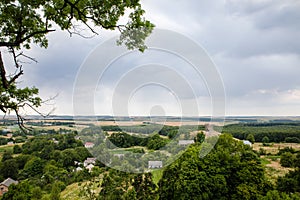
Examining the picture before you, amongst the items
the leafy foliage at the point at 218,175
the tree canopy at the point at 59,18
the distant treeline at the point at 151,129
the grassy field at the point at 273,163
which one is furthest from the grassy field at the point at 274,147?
the tree canopy at the point at 59,18

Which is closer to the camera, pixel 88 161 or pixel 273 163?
pixel 88 161

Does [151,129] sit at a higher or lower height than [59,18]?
lower

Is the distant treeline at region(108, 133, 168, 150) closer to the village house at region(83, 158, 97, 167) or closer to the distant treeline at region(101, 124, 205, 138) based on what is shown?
the distant treeline at region(101, 124, 205, 138)

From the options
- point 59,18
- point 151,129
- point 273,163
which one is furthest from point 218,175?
point 273,163

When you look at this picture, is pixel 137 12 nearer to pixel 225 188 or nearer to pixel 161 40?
pixel 161 40

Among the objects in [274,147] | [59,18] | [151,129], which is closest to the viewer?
[59,18]

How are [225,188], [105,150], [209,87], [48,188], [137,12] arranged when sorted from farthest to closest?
[48,188] < [225,188] < [105,150] < [209,87] < [137,12]

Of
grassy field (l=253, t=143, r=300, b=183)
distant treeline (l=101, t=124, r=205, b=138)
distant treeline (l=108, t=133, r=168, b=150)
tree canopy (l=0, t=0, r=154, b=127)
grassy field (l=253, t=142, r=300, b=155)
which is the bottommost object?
grassy field (l=253, t=143, r=300, b=183)

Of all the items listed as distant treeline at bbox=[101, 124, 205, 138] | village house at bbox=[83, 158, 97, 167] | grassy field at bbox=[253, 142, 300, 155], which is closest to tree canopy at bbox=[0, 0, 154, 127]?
distant treeline at bbox=[101, 124, 205, 138]

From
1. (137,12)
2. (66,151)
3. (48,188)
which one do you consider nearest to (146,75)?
(137,12)

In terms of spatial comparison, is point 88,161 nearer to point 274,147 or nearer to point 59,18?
point 59,18

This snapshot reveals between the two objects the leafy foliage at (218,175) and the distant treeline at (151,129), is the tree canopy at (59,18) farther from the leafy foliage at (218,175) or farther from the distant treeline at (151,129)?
the leafy foliage at (218,175)
